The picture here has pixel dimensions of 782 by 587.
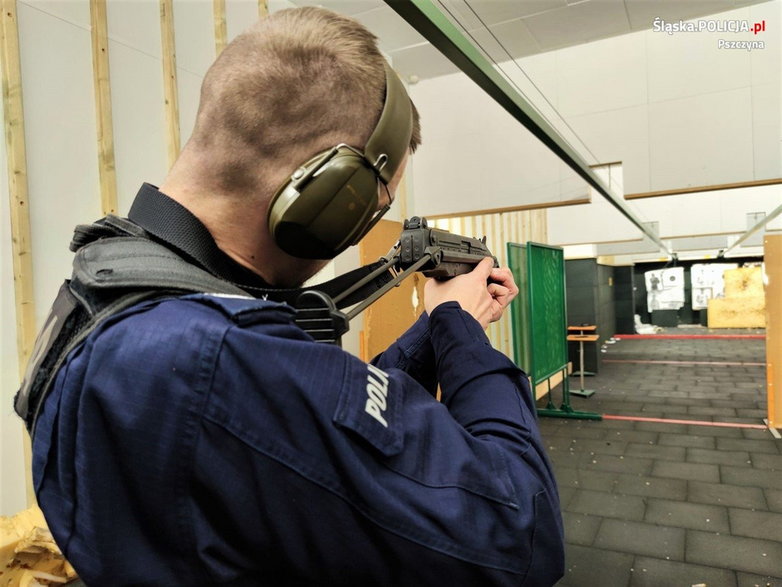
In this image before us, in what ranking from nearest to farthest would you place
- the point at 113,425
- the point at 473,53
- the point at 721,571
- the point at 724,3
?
the point at 113,425 → the point at 473,53 → the point at 721,571 → the point at 724,3

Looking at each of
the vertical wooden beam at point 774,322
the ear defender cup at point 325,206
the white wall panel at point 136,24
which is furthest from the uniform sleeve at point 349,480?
the vertical wooden beam at point 774,322

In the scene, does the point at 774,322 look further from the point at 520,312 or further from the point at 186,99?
the point at 186,99

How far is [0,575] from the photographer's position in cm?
182

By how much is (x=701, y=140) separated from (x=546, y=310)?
2261 mm

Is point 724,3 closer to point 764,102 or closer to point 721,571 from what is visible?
point 764,102

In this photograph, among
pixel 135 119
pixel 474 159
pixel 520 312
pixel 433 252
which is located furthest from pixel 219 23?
pixel 520 312

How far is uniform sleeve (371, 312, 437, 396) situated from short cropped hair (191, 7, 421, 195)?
457 millimetres

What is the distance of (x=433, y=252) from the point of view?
1078 millimetres

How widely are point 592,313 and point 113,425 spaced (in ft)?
29.0

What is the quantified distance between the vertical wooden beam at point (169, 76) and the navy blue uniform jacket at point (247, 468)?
89.3 inches

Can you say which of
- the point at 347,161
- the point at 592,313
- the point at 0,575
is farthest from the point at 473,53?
the point at 592,313

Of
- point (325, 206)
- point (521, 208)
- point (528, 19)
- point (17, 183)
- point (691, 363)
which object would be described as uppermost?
point (528, 19)

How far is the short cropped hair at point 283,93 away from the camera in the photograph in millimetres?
590

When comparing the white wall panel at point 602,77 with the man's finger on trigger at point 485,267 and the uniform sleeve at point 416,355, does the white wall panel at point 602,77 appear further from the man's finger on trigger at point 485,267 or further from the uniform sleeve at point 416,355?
the uniform sleeve at point 416,355
